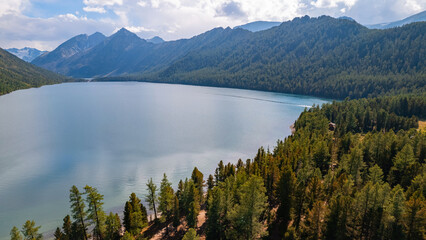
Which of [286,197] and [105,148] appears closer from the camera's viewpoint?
[286,197]

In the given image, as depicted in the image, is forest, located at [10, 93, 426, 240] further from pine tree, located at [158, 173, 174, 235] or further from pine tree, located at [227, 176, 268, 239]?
pine tree, located at [227, 176, 268, 239]

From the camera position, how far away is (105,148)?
9881 centimetres

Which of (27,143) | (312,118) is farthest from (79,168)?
(312,118)

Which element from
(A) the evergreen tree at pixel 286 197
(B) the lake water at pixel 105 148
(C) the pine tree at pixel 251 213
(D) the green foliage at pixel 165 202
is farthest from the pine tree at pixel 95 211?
(A) the evergreen tree at pixel 286 197

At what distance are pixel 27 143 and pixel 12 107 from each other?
339ft

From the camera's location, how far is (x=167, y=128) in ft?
447

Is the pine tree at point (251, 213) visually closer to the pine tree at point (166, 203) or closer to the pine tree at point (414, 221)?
the pine tree at point (166, 203)

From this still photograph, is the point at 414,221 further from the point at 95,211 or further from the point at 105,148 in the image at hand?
the point at 105,148

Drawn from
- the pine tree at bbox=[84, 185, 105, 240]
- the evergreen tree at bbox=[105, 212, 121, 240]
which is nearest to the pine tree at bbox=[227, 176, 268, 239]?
the evergreen tree at bbox=[105, 212, 121, 240]

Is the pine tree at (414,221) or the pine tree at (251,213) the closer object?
the pine tree at (414,221)

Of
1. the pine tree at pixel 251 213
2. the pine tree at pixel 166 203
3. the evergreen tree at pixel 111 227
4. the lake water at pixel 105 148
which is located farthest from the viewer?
the lake water at pixel 105 148

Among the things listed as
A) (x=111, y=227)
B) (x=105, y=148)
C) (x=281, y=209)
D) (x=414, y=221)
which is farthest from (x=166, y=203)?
(x=105, y=148)

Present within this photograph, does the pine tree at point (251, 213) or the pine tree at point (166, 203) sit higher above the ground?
the pine tree at point (251, 213)

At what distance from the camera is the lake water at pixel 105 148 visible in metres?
62.9
